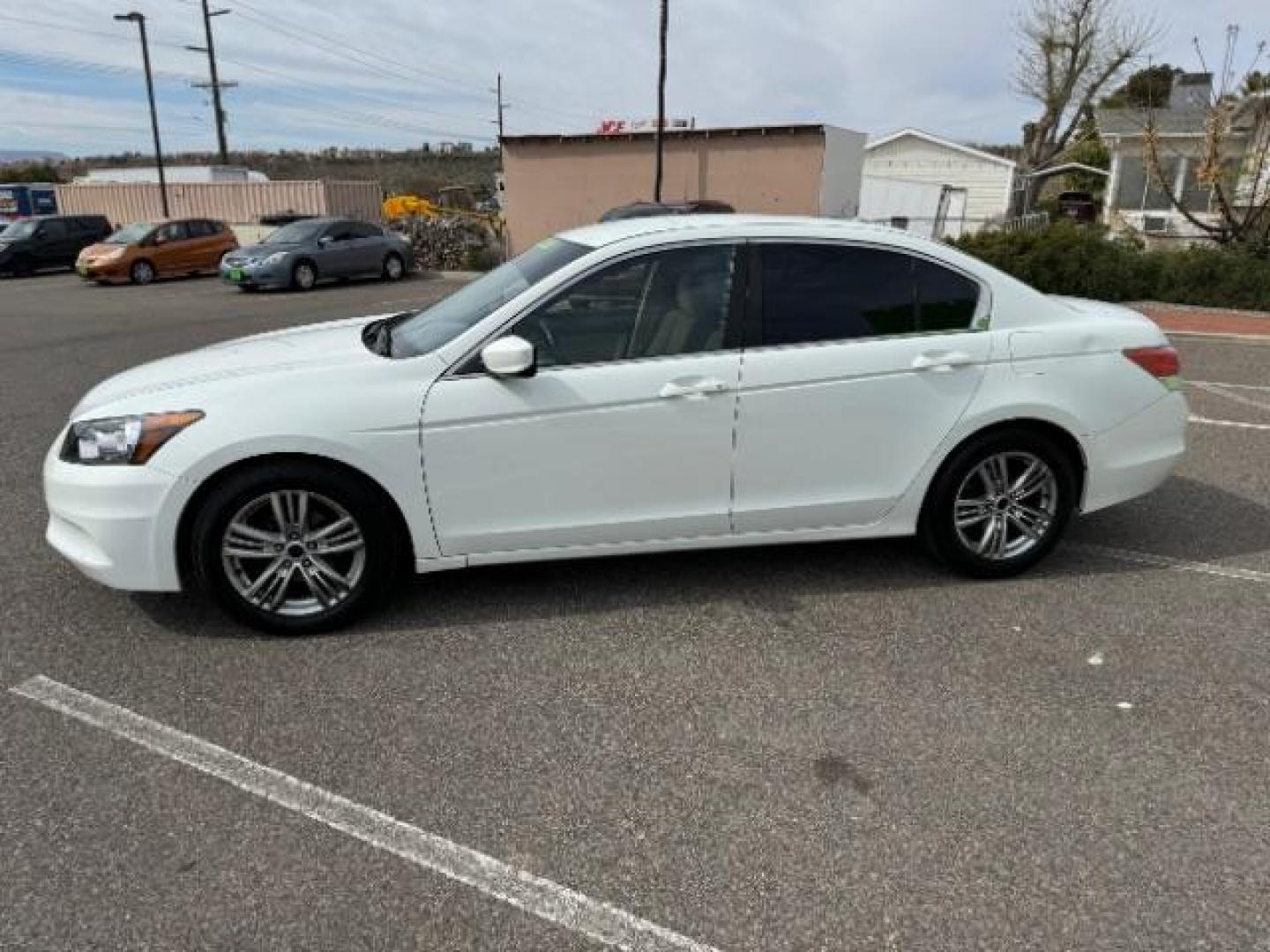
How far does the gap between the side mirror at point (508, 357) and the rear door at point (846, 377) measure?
885 millimetres

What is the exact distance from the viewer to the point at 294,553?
359 centimetres

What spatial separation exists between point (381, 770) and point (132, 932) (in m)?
0.78

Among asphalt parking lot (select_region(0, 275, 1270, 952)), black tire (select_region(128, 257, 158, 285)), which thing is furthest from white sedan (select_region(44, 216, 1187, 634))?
black tire (select_region(128, 257, 158, 285))

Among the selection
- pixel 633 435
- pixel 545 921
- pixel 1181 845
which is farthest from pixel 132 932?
pixel 1181 845

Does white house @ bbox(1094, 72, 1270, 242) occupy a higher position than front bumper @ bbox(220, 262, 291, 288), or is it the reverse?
white house @ bbox(1094, 72, 1270, 242)

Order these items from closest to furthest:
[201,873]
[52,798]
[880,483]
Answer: [201,873] → [52,798] → [880,483]

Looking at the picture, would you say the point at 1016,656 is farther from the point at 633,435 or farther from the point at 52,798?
the point at 52,798

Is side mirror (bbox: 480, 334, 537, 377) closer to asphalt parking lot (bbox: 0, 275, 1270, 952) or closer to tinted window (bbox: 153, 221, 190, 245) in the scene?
asphalt parking lot (bbox: 0, 275, 1270, 952)

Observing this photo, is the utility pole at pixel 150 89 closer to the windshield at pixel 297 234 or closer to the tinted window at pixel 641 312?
the windshield at pixel 297 234

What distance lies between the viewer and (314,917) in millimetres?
2266

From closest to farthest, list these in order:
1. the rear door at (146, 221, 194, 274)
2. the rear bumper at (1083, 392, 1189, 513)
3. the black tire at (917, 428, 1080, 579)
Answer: the black tire at (917, 428, 1080, 579), the rear bumper at (1083, 392, 1189, 513), the rear door at (146, 221, 194, 274)

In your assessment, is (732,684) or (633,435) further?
(633,435)

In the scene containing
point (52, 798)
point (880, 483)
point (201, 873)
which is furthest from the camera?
point (880, 483)

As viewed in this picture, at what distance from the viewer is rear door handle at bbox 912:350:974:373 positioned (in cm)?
387
